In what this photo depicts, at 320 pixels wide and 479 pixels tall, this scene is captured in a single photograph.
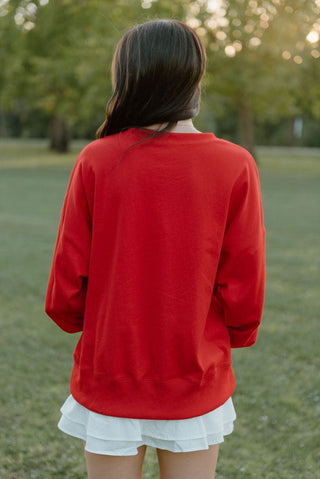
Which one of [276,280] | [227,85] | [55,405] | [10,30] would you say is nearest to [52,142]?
[10,30]

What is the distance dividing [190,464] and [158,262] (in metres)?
0.59

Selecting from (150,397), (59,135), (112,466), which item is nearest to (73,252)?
(150,397)

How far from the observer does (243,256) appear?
4.98 ft

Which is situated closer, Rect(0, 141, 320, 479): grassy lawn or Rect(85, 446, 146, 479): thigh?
Rect(85, 446, 146, 479): thigh

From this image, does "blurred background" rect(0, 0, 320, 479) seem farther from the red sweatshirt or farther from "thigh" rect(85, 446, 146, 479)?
"thigh" rect(85, 446, 146, 479)

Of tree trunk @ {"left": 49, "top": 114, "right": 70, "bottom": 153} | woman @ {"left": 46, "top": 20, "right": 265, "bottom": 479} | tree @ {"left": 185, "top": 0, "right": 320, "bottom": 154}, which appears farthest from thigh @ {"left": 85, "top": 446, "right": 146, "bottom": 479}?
tree trunk @ {"left": 49, "top": 114, "right": 70, "bottom": 153}

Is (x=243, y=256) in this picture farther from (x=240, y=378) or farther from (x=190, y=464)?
(x=240, y=378)

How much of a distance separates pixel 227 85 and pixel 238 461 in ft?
73.2

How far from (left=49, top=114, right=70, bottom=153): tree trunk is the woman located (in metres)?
34.5

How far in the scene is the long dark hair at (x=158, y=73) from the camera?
1.43 meters

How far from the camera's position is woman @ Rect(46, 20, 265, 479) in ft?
4.73

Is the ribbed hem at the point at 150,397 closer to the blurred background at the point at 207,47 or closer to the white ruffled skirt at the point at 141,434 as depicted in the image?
the white ruffled skirt at the point at 141,434

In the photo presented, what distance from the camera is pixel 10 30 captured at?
2872 centimetres

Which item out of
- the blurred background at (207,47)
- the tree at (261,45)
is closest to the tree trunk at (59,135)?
the blurred background at (207,47)
